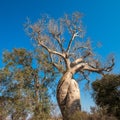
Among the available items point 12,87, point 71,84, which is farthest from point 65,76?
point 12,87

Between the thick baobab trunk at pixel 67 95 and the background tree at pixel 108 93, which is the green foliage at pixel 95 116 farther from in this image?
the thick baobab trunk at pixel 67 95

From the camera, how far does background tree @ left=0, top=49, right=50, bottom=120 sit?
1917 centimetres

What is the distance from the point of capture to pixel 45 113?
19.7m

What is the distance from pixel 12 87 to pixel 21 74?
3.78 ft

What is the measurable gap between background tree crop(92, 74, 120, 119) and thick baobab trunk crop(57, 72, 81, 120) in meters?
1.42

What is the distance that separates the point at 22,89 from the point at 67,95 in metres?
3.34

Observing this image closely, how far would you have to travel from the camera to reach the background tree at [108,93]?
680 inches

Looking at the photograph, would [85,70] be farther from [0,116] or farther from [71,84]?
[0,116]

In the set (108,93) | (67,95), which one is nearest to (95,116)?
(108,93)

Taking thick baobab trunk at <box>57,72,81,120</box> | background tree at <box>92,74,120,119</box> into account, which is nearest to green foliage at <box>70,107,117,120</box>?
background tree at <box>92,74,120,119</box>

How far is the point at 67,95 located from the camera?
1997cm

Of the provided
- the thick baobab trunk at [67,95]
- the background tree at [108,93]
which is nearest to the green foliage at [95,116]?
the background tree at [108,93]

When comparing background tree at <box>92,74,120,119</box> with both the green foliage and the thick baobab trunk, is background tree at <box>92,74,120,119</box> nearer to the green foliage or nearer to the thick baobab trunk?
the thick baobab trunk

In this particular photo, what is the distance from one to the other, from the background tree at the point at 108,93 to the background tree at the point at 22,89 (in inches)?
149
